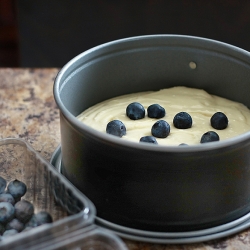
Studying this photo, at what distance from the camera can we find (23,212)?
1007mm

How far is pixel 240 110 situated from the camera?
4.30ft

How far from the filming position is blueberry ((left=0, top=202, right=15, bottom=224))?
992 millimetres

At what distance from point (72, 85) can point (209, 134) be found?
1.14ft

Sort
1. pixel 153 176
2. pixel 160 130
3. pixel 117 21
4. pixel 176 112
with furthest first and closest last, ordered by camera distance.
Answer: pixel 117 21
pixel 176 112
pixel 160 130
pixel 153 176

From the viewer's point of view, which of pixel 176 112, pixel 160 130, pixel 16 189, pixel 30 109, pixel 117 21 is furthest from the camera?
pixel 117 21

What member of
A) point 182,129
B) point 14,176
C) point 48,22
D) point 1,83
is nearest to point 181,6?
point 48,22

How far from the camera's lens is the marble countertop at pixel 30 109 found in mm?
1370

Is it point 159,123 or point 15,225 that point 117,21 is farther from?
point 15,225

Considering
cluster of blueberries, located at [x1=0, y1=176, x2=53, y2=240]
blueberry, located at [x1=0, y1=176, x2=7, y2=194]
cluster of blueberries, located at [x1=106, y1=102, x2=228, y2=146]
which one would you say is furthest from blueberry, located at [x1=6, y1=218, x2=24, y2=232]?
cluster of blueberries, located at [x1=106, y1=102, x2=228, y2=146]

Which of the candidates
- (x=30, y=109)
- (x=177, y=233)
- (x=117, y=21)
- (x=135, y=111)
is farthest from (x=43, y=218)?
(x=117, y=21)

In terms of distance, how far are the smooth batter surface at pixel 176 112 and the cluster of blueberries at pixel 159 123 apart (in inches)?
0.5

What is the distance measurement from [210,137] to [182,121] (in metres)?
0.10

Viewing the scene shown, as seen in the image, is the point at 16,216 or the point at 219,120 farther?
the point at 219,120

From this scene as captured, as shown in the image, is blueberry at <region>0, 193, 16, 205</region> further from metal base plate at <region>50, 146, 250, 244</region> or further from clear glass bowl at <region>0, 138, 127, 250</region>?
metal base plate at <region>50, 146, 250, 244</region>
